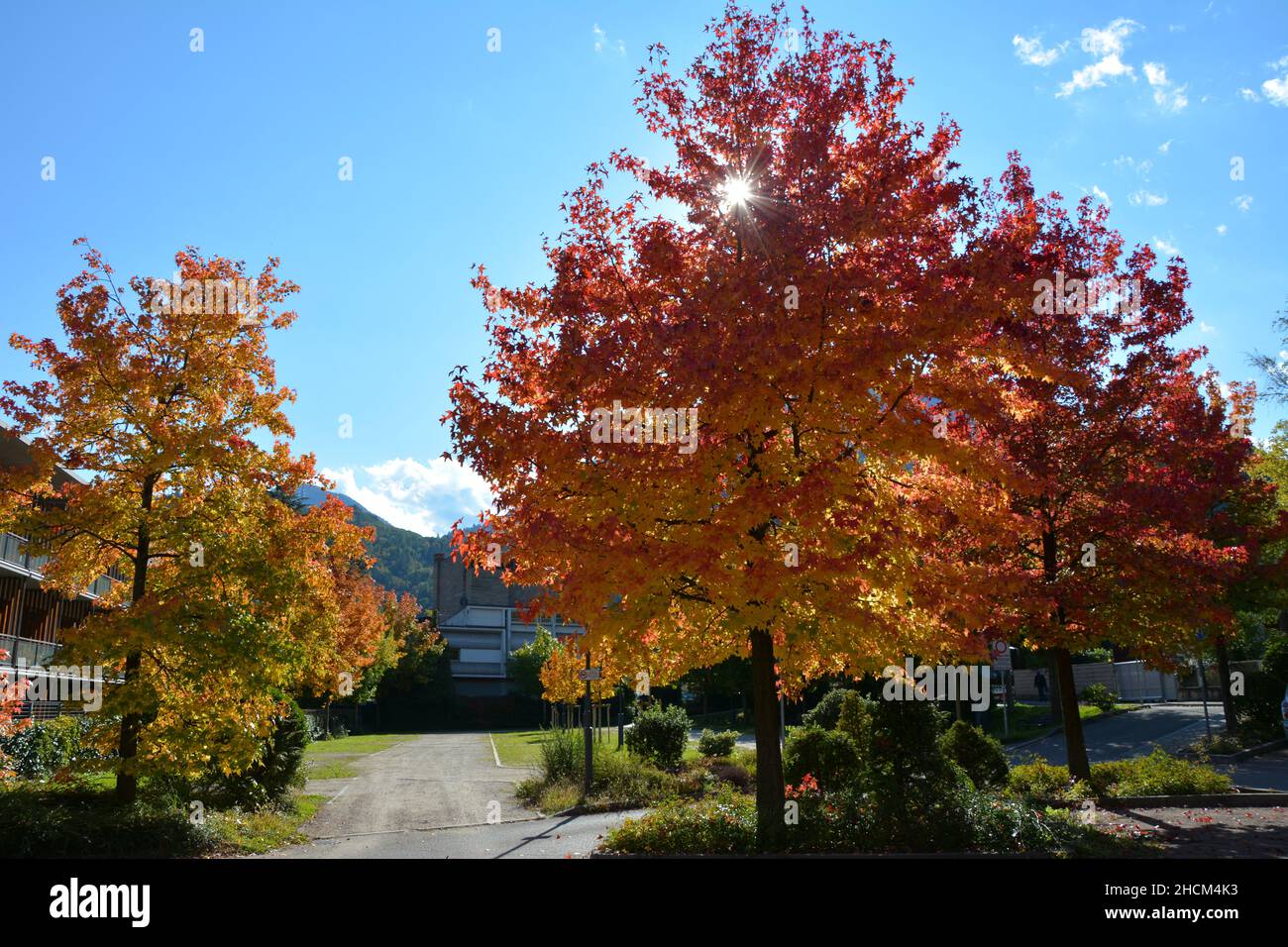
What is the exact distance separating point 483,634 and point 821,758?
60580mm

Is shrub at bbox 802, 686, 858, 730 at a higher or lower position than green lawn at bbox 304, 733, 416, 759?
higher

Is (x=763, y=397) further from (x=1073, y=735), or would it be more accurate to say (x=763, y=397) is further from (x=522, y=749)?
(x=522, y=749)

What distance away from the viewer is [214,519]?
12.0m

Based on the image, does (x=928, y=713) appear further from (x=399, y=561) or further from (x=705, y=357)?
(x=399, y=561)

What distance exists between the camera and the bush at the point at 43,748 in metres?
17.7

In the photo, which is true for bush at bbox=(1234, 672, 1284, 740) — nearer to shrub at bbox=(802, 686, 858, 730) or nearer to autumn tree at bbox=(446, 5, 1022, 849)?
shrub at bbox=(802, 686, 858, 730)

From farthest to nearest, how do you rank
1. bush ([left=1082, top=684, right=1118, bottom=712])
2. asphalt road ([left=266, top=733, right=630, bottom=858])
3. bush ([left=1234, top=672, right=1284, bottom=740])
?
bush ([left=1082, top=684, right=1118, bottom=712])
bush ([left=1234, top=672, right=1284, bottom=740])
asphalt road ([left=266, top=733, right=630, bottom=858])

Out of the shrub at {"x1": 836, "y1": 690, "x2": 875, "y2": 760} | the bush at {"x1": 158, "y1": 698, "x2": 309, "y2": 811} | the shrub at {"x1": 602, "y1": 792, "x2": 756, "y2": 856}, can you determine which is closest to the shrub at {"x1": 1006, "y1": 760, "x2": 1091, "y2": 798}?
the shrub at {"x1": 836, "y1": 690, "x2": 875, "y2": 760}

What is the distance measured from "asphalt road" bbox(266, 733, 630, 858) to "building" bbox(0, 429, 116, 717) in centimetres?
1022

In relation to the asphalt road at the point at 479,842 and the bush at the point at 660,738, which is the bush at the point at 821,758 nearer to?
the asphalt road at the point at 479,842

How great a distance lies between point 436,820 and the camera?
49.9 feet

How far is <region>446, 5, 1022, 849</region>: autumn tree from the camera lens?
26.2 ft

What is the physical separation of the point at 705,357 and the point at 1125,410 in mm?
9464
